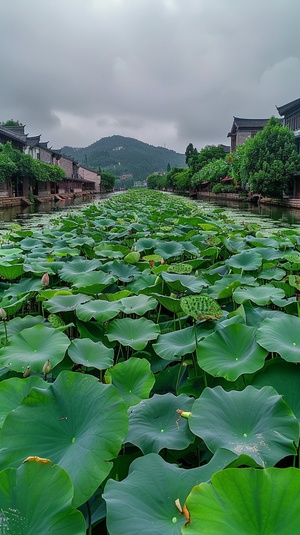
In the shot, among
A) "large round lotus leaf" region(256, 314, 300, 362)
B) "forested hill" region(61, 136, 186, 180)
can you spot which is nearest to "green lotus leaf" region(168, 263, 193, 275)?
"large round lotus leaf" region(256, 314, 300, 362)

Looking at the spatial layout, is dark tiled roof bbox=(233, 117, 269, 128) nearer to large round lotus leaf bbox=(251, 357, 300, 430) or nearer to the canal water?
the canal water

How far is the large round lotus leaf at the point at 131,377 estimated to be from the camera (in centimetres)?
133

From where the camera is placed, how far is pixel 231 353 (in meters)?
1.44

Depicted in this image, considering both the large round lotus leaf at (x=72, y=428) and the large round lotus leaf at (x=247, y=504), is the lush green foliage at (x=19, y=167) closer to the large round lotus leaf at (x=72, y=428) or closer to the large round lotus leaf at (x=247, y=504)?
the large round lotus leaf at (x=72, y=428)

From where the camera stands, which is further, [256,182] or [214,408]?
[256,182]

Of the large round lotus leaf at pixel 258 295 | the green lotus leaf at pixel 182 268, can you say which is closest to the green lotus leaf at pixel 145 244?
the green lotus leaf at pixel 182 268

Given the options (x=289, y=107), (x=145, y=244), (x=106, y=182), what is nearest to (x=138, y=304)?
(x=145, y=244)

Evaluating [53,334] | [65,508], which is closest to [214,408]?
Result: [65,508]

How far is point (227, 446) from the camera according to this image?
932mm

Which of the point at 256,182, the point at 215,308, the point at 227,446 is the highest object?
the point at 256,182

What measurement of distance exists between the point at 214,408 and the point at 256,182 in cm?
2130

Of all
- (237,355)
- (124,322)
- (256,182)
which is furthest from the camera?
(256,182)

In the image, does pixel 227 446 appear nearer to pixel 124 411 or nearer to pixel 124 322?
pixel 124 411

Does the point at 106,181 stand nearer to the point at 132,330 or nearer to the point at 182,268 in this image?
the point at 182,268
